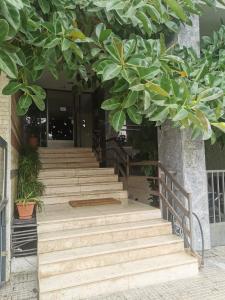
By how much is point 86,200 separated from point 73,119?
16.6 ft

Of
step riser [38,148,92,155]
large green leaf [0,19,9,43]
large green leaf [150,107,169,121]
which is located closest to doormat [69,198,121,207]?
step riser [38,148,92,155]

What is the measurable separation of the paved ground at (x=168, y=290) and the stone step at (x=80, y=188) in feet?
6.23

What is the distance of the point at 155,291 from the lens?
3043 mm

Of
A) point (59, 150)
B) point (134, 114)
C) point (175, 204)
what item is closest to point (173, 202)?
point (175, 204)

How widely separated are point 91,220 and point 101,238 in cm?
35

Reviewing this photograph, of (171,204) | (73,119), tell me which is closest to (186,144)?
(171,204)

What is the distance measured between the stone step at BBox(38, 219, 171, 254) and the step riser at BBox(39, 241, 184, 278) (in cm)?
31

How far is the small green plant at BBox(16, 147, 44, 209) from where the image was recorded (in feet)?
13.6

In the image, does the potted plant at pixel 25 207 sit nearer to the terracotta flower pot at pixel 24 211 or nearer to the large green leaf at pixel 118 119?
the terracotta flower pot at pixel 24 211

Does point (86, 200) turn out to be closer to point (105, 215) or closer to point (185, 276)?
point (105, 215)

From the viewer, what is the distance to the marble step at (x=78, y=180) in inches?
213

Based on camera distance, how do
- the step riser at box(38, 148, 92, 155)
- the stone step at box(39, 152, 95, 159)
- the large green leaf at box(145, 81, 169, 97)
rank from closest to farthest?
the large green leaf at box(145, 81, 169, 97) < the stone step at box(39, 152, 95, 159) < the step riser at box(38, 148, 92, 155)

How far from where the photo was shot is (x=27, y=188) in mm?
4328

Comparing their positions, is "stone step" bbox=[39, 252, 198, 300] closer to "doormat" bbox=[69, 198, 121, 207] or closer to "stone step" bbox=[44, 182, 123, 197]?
"doormat" bbox=[69, 198, 121, 207]
